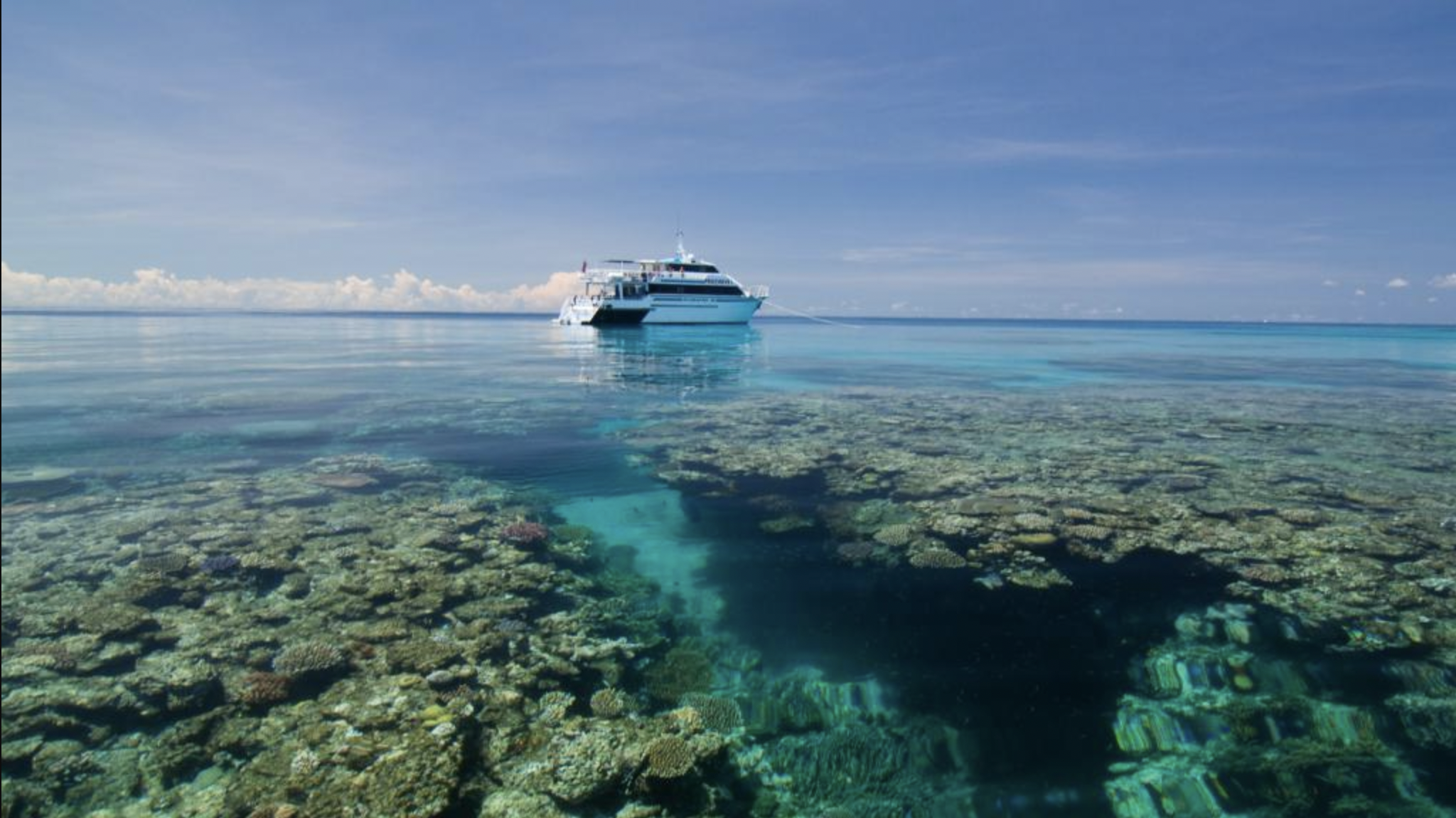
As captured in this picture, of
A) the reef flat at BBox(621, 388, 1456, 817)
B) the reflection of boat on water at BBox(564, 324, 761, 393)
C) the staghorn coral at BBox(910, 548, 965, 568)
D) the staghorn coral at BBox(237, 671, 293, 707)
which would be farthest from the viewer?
the reflection of boat on water at BBox(564, 324, 761, 393)

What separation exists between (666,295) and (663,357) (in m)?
40.6

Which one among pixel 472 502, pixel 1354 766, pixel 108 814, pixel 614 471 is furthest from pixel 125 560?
pixel 1354 766

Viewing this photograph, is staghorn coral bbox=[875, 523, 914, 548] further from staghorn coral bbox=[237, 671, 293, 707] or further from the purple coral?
staghorn coral bbox=[237, 671, 293, 707]

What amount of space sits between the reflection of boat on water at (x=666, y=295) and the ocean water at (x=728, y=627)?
70.2 metres

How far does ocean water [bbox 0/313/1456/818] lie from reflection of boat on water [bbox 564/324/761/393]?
1566 centimetres

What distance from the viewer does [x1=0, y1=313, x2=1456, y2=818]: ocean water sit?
5.10 m

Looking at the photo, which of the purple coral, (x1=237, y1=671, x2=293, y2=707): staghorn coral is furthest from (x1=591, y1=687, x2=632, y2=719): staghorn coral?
the purple coral

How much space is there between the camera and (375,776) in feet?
16.3

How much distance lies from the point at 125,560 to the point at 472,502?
4.47 metres

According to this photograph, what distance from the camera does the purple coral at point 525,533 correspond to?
988 cm

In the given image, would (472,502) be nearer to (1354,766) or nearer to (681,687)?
(681,687)

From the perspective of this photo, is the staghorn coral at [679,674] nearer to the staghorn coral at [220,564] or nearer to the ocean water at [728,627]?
→ the ocean water at [728,627]

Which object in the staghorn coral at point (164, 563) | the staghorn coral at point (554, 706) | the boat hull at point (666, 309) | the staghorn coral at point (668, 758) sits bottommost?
the staghorn coral at point (668, 758)

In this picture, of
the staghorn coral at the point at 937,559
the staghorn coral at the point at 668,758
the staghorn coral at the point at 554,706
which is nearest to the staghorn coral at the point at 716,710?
the staghorn coral at the point at 668,758
